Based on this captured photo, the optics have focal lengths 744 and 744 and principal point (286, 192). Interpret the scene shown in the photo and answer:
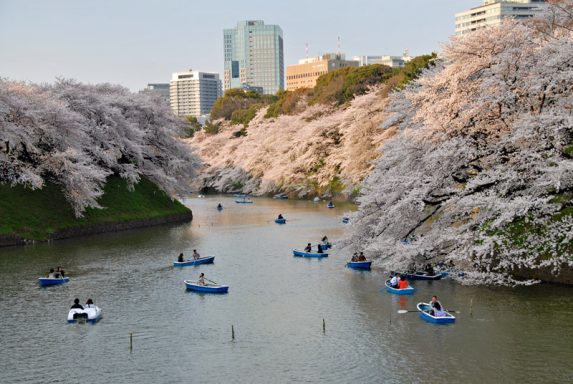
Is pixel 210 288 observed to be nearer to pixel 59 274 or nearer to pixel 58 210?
pixel 59 274

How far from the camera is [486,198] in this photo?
38.7m

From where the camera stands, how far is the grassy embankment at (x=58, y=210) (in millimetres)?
60500

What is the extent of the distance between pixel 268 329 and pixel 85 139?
1765 inches

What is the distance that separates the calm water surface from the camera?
27.8 metres

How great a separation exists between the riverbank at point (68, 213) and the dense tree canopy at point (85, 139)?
1.12 meters

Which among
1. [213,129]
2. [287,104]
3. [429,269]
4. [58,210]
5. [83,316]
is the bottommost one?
[83,316]

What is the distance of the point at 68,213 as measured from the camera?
6644cm

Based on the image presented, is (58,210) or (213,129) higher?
(213,129)

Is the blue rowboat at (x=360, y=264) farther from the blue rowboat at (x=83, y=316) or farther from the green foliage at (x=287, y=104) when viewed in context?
the green foliage at (x=287, y=104)

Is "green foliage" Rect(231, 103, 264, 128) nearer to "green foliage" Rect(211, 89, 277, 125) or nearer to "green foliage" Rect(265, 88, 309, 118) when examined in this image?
"green foliage" Rect(211, 89, 277, 125)

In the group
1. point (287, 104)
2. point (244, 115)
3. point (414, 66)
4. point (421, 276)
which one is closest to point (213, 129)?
point (244, 115)

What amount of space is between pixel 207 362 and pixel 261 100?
171 m

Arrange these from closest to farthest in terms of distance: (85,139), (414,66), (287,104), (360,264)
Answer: (360,264) → (85,139) → (414,66) → (287,104)

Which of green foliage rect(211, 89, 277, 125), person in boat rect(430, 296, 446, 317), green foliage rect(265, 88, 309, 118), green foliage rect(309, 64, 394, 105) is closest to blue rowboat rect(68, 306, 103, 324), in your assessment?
person in boat rect(430, 296, 446, 317)
